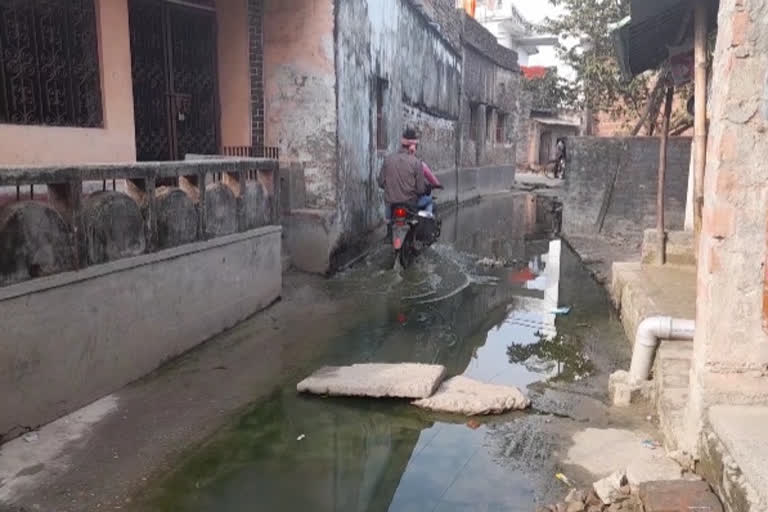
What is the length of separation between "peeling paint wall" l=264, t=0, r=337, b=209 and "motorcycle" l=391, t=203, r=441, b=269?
3.32ft

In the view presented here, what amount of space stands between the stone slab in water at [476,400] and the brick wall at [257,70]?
4.81 meters

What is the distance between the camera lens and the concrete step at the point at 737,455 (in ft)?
8.50

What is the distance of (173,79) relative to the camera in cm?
765

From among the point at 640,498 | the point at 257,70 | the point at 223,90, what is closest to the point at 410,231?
the point at 257,70

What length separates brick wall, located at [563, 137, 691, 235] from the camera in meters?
10.3

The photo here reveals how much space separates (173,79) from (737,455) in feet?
22.7

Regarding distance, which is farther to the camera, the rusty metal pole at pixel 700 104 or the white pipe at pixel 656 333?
the rusty metal pole at pixel 700 104

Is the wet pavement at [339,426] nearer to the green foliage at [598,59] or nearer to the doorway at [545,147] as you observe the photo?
the green foliage at [598,59]

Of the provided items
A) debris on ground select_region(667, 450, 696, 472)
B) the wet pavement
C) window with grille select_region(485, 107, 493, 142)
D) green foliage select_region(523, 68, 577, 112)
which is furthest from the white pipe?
green foliage select_region(523, 68, 577, 112)

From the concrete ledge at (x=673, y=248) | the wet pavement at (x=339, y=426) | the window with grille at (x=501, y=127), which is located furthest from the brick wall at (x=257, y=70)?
the window with grille at (x=501, y=127)

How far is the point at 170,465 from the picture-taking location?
360cm

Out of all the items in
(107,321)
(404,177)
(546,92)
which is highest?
(546,92)

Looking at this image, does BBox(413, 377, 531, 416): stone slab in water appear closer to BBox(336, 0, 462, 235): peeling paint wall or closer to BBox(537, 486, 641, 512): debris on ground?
BBox(537, 486, 641, 512): debris on ground

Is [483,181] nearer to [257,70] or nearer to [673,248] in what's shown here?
[257,70]
